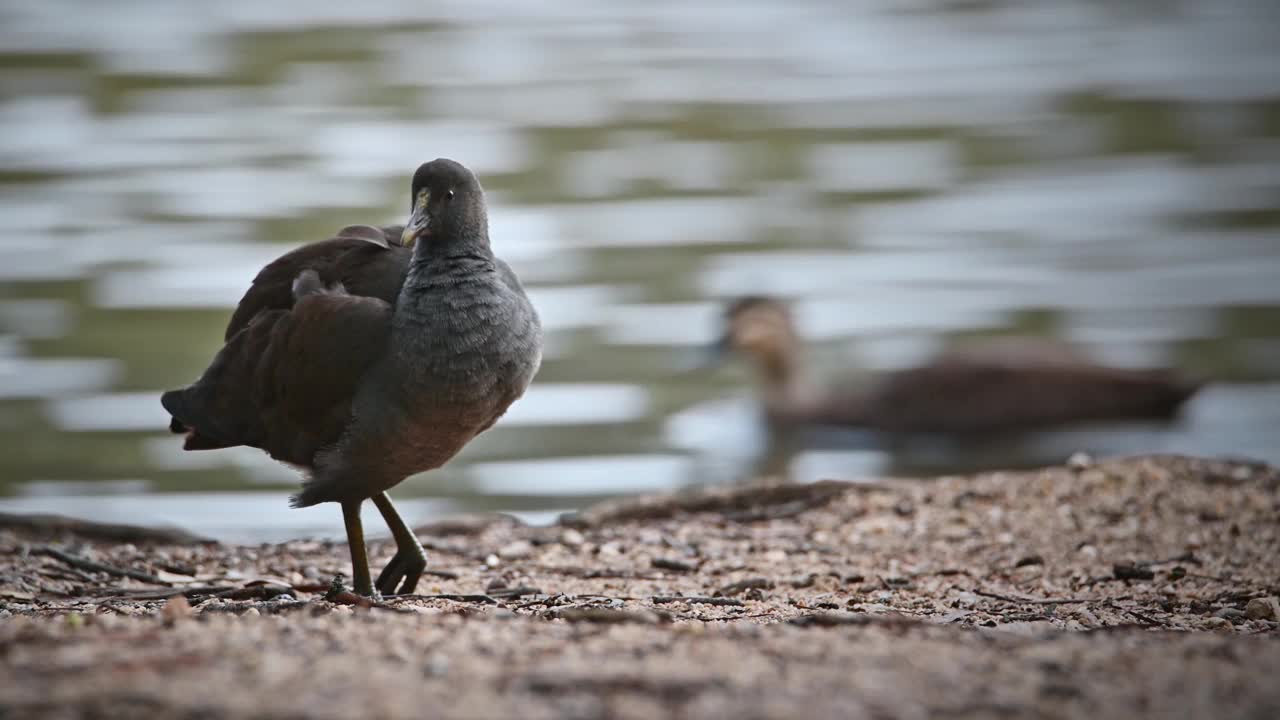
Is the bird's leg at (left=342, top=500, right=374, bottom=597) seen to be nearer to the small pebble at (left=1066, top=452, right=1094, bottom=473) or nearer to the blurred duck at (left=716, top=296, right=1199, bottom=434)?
the small pebble at (left=1066, top=452, right=1094, bottom=473)

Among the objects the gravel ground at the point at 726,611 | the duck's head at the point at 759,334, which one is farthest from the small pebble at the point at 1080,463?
the duck's head at the point at 759,334

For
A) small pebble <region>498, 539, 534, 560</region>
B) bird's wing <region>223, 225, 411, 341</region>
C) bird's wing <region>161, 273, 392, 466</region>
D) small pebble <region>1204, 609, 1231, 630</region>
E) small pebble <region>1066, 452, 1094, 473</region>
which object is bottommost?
small pebble <region>1066, 452, 1094, 473</region>

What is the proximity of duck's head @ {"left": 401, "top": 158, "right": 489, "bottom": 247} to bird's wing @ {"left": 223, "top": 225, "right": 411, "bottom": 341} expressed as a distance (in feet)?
0.47

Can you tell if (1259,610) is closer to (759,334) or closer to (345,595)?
(345,595)

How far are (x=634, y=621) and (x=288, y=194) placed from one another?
36.4 ft

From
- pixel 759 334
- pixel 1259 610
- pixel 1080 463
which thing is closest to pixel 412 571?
pixel 1259 610

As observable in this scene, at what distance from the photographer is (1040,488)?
7.73 meters

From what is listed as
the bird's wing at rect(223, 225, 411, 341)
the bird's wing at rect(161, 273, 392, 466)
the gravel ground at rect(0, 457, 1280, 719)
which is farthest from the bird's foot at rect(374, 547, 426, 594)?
the bird's wing at rect(223, 225, 411, 341)

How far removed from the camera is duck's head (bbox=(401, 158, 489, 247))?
19.4 ft

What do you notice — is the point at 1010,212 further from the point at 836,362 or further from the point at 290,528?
the point at 290,528

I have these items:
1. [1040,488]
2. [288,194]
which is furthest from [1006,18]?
[1040,488]

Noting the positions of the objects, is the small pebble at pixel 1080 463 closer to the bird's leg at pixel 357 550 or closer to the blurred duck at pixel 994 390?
the blurred duck at pixel 994 390

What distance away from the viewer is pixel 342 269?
240 inches

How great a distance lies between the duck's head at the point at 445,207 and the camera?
5918 mm
